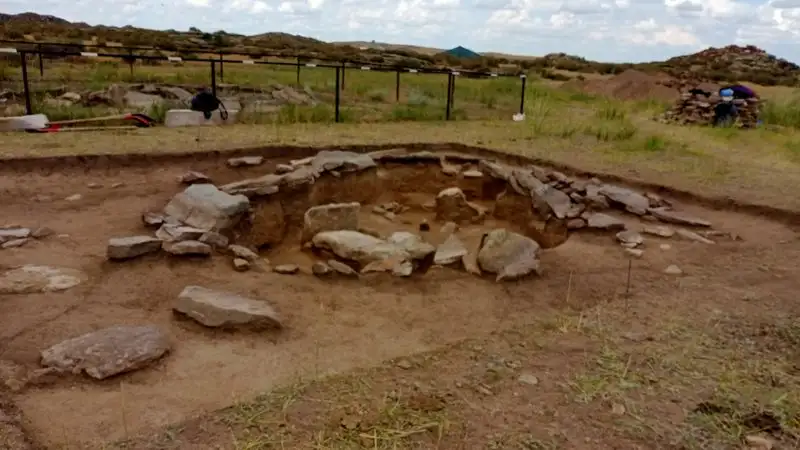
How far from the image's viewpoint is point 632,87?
22.1 metres

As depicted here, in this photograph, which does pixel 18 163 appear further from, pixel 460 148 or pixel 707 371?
pixel 707 371

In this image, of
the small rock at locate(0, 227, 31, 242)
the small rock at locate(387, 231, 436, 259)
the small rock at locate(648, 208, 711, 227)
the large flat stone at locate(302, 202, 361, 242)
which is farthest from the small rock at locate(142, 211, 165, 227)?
the small rock at locate(648, 208, 711, 227)

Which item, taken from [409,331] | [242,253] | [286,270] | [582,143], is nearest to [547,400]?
[409,331]

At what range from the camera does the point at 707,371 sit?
11.6ft

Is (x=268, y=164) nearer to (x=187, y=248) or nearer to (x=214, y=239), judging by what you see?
(x=214, y=239)

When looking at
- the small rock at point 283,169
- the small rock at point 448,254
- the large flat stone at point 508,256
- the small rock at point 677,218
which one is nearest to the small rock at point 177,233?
the small rock at point 448,254

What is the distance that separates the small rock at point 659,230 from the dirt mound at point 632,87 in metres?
14.3

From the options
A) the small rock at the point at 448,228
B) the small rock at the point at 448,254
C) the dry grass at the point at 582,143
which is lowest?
the small rock at the point at 448,228

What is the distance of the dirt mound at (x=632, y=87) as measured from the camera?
20.9 metres

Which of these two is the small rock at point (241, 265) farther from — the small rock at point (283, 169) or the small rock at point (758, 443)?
the small rock at point (758, 443)

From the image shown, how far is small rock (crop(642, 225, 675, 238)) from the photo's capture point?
6.51 meters

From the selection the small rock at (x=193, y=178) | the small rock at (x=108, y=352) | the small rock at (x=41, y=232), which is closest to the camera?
the small rock at (x=108, y=352)

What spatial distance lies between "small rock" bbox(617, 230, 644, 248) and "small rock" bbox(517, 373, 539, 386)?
313 centimetres

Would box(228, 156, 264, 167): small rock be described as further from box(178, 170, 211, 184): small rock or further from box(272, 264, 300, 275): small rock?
box(272, 264, 300, 275): small rock
